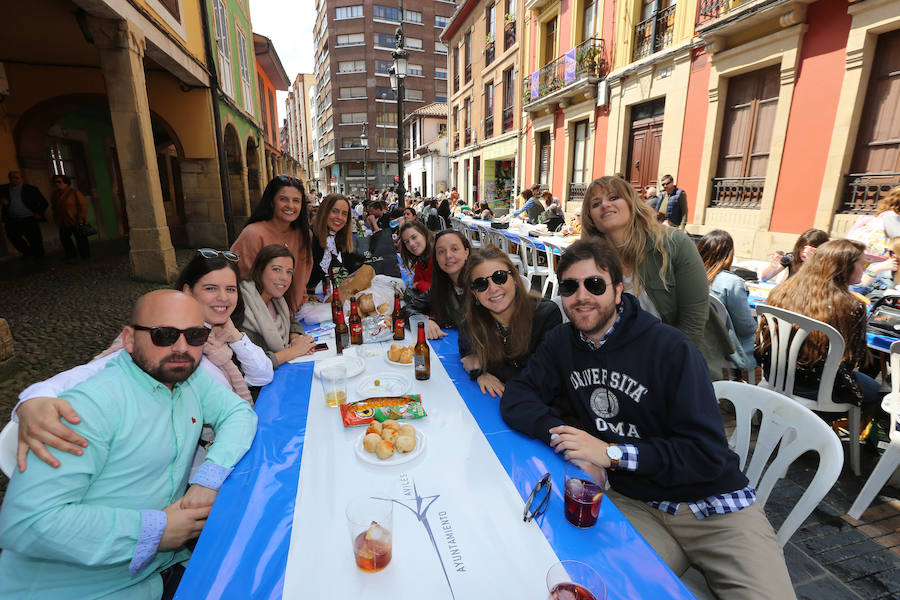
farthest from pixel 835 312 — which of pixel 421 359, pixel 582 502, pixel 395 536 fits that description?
pixel 395 536

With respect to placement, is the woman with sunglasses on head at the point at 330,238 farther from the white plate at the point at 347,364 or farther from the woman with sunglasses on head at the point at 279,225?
the white plate at the point at 347,364

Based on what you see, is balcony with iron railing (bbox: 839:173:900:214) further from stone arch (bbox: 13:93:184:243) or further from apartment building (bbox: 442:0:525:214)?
stone arch (bbox: 13:93:184:243)

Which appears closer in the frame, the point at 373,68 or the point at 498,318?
the point at 498,318

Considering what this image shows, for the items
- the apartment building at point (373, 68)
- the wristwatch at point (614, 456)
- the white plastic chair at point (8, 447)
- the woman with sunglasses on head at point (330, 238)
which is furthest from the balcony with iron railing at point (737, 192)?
the apartment building at point (373, 68)

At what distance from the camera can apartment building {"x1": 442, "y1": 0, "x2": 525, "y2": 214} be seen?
18.9 meters

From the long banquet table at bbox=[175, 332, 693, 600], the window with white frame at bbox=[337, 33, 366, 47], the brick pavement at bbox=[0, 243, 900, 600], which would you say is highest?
the window with white frame at bbox=[337, 33, 366, 47]

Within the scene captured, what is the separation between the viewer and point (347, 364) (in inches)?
98.3

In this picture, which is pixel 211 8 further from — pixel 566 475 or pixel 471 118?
pixel 471 118

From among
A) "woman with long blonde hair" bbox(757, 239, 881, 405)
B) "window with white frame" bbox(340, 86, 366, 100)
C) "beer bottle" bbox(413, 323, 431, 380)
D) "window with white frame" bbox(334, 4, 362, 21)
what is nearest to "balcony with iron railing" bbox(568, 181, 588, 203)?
"woman with long blonde hair" bbox(757, 239, 881, 405)

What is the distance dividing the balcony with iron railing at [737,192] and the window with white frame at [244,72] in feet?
50.1

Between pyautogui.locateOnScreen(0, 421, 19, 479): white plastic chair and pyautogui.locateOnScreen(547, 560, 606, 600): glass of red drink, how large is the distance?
1910 mm

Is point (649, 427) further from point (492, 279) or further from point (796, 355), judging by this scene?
point (796, 355)

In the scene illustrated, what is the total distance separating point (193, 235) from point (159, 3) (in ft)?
17.2

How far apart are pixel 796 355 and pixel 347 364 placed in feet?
10.4
